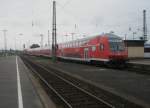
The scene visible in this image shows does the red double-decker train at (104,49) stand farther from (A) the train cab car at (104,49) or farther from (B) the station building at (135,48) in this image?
(B) the station building at (135,48)

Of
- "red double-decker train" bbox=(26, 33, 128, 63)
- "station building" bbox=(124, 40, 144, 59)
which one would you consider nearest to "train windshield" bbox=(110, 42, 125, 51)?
"red double-decker train" bbox=(26, 33, 128, 63)

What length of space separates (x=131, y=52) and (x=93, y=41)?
74.0ft

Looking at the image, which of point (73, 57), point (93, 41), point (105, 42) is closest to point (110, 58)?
point (105, 42)


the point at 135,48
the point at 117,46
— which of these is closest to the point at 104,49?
the point at 117,46

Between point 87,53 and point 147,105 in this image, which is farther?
point 87,53

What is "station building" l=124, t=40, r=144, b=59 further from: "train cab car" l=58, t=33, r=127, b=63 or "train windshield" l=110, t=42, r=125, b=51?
"train windshield" l=110, t=42, r=125, b=51

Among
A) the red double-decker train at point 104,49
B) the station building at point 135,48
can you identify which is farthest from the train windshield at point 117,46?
the station building at point 135,48

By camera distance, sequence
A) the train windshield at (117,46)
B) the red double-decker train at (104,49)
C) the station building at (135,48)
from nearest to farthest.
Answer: the red double-decker train at (104,49), the train windshield at (117,46), the station building at (135,48)

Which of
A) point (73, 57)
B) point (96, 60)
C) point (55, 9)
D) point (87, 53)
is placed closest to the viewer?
point (96, 60)

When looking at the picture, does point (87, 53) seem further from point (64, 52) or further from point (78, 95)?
point (78, 95)

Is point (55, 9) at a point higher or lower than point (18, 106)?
higher

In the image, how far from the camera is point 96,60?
93.3 ft

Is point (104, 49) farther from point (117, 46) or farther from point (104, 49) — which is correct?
point (117, 46)

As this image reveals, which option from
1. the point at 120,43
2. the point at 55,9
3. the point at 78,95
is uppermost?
the point at 55,9
